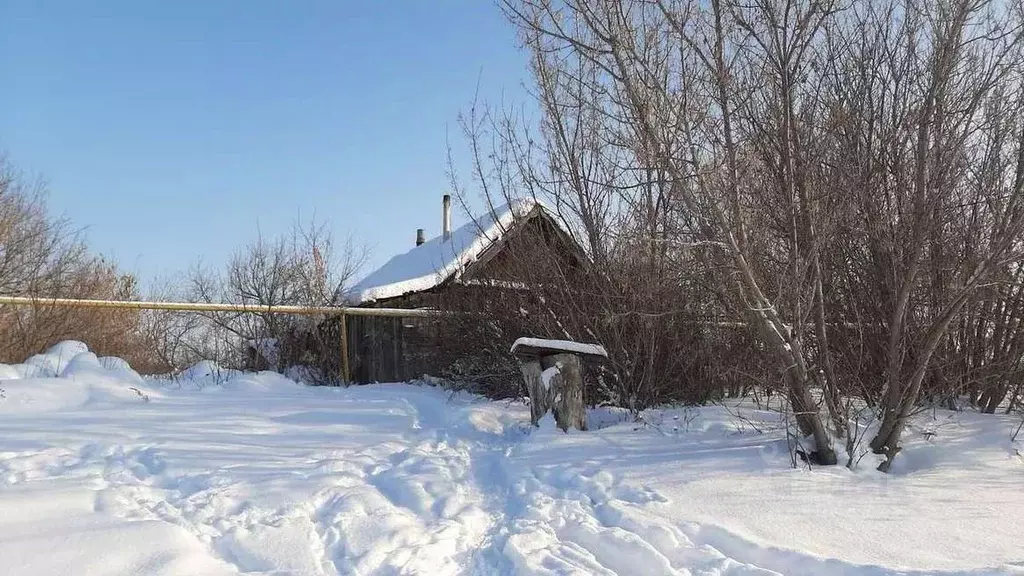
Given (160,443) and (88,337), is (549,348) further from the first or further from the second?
(88,337)

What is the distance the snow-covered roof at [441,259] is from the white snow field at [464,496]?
287 cm

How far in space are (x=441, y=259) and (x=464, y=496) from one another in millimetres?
5802

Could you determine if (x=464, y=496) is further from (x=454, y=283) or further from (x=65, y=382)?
(x=454, y=283)

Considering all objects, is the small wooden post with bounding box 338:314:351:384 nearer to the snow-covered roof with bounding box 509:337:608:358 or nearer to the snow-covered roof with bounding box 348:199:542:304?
the snow-covered roof with bounding box 348:199:542:304

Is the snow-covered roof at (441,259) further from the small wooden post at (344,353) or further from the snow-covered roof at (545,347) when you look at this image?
the snow-covered roof at (545,347)

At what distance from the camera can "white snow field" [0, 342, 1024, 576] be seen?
2.62m

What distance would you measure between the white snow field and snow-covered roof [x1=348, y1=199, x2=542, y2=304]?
2.87m

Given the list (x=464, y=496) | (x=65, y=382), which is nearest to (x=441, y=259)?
(x=65, y=382)

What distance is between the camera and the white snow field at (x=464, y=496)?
8.61 ft

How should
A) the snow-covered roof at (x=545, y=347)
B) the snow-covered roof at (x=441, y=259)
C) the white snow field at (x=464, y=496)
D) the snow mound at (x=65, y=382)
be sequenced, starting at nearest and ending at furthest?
1. the white snow field at (x=464, y=496)
2. the snow mound at (x=65, y=382)
3. the snow-covered roof at (x=545, y=347)
4. the snow-covered roof at (x=441, y=259)

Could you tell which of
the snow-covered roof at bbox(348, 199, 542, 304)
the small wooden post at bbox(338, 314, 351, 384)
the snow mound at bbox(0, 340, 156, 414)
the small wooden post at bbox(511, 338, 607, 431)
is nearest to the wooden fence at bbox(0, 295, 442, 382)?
the small wooden post at bbox(338, 314, 351, 384)

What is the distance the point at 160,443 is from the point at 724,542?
11.2 ft

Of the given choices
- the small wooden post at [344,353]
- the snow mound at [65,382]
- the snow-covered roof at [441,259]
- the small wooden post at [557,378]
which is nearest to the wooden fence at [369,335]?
the small wooden post at [344,353]

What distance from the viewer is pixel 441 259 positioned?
9.26 meters
